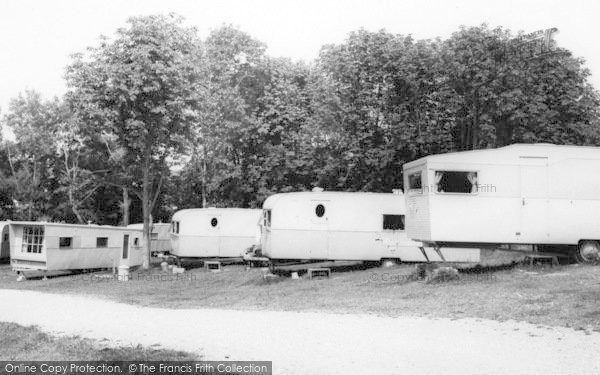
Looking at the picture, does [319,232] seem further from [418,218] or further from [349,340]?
[349,340]

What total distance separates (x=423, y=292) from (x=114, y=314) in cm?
719

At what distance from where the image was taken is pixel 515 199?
57.1ft

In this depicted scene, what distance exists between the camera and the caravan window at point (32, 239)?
1008 inches

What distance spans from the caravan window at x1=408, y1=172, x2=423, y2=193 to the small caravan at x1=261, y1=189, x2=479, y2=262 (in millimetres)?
4040

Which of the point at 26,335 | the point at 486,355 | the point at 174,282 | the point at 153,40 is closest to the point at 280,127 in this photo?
the point at 153,40

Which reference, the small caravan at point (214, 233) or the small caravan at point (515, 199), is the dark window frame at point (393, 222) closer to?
the small caravan at point (515, 199)

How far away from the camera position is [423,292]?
14906 mm

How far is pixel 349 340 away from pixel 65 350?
170 inches

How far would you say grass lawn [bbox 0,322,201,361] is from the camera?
8.62 meters

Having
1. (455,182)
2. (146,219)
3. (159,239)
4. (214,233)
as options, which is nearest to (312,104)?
(214,233)

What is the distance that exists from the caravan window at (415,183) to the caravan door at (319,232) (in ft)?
14.4

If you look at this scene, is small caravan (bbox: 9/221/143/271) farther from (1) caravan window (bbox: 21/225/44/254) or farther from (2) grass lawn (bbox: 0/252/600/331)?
(2) grass lawn (bbox: 0/252/600/331)

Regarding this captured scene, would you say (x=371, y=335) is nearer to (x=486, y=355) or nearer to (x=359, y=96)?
(x=486, y=355)

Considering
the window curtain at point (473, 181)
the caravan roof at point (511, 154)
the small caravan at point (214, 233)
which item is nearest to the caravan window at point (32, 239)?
the small caravan at point (214, 233)
